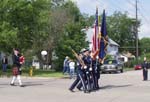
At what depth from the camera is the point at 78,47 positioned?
54375 mm

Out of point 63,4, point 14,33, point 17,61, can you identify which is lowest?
point 17,61

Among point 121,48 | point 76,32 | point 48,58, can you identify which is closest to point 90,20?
point 121,48

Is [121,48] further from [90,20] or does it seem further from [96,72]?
[96,72]

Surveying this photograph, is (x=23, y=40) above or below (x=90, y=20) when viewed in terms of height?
below

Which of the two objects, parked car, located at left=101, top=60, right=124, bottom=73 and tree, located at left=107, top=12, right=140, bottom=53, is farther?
tree, located at left=107, top=12, right=140, bottom=53

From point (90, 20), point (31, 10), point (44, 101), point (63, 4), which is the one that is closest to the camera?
point (44, 101)

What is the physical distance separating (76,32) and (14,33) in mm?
14651

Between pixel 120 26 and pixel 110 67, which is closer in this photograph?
pixel 110 67

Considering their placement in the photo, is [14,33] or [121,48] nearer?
[14,33]

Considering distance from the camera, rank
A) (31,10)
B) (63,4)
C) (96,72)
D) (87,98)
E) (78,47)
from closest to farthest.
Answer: (87,98), (96,72), (31,10), (78,47), (63,4)

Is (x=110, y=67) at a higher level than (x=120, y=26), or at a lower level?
lower

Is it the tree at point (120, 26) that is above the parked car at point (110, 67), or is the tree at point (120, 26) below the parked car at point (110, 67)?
above

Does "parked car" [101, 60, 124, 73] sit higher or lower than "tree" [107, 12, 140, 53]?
lower

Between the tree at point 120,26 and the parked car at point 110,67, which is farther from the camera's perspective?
the tree at point 120,26
